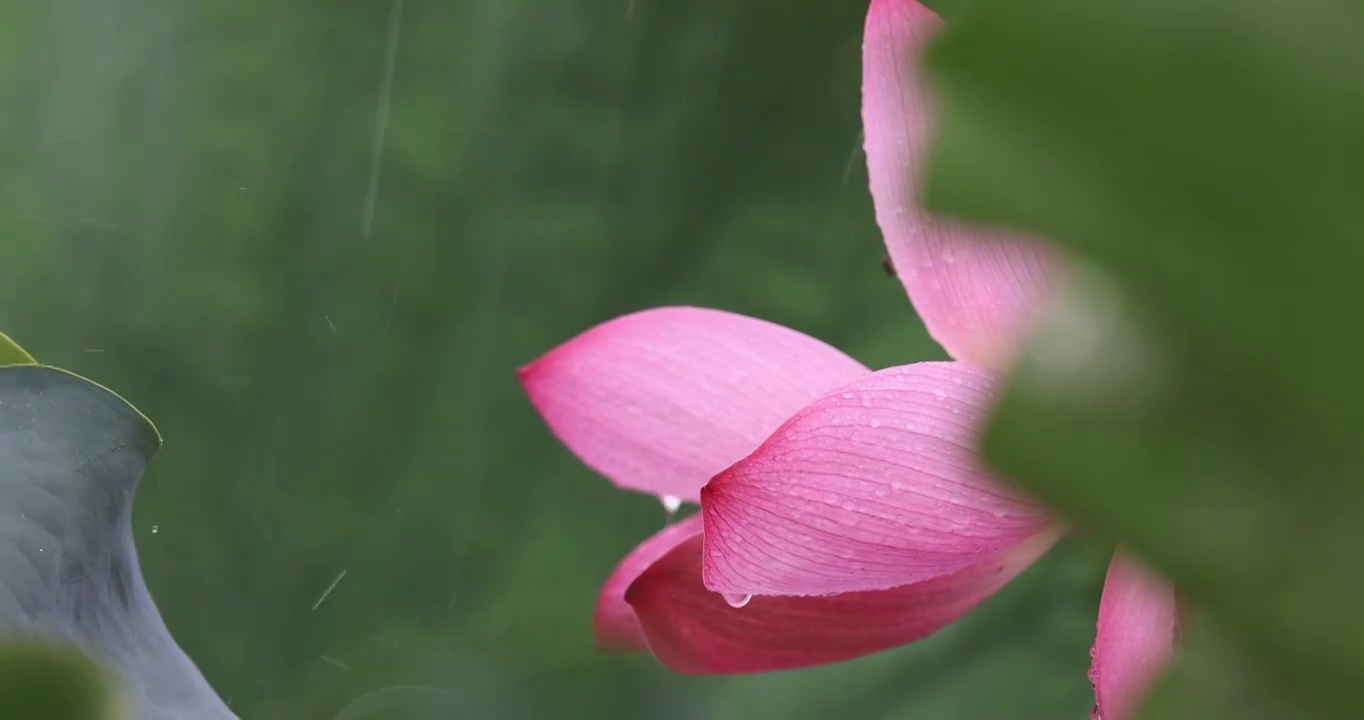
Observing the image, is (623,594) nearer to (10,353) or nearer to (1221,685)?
(10,353)

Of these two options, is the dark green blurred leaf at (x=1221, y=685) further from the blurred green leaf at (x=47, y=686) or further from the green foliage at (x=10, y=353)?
the green foliage at (x=10, y=353)

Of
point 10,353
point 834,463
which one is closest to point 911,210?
point 834,463

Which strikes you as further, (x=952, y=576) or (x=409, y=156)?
(x=409, y=156)

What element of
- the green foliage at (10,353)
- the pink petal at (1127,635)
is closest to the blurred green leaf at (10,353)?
the green foliage at (10,353)

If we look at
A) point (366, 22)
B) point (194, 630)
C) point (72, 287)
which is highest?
point (366, 22)

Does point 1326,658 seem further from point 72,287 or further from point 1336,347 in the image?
point 72,287

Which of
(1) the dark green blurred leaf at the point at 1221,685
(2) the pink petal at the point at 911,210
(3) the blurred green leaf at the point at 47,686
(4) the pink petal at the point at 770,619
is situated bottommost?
(4) the pink petal at the point at 770,619

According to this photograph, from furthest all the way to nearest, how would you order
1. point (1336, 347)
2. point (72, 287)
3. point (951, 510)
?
point (72, 287)
point (951, 510)
point (1336, 347)

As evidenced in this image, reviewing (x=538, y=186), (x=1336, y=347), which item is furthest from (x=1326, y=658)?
(x=538, y=186)
